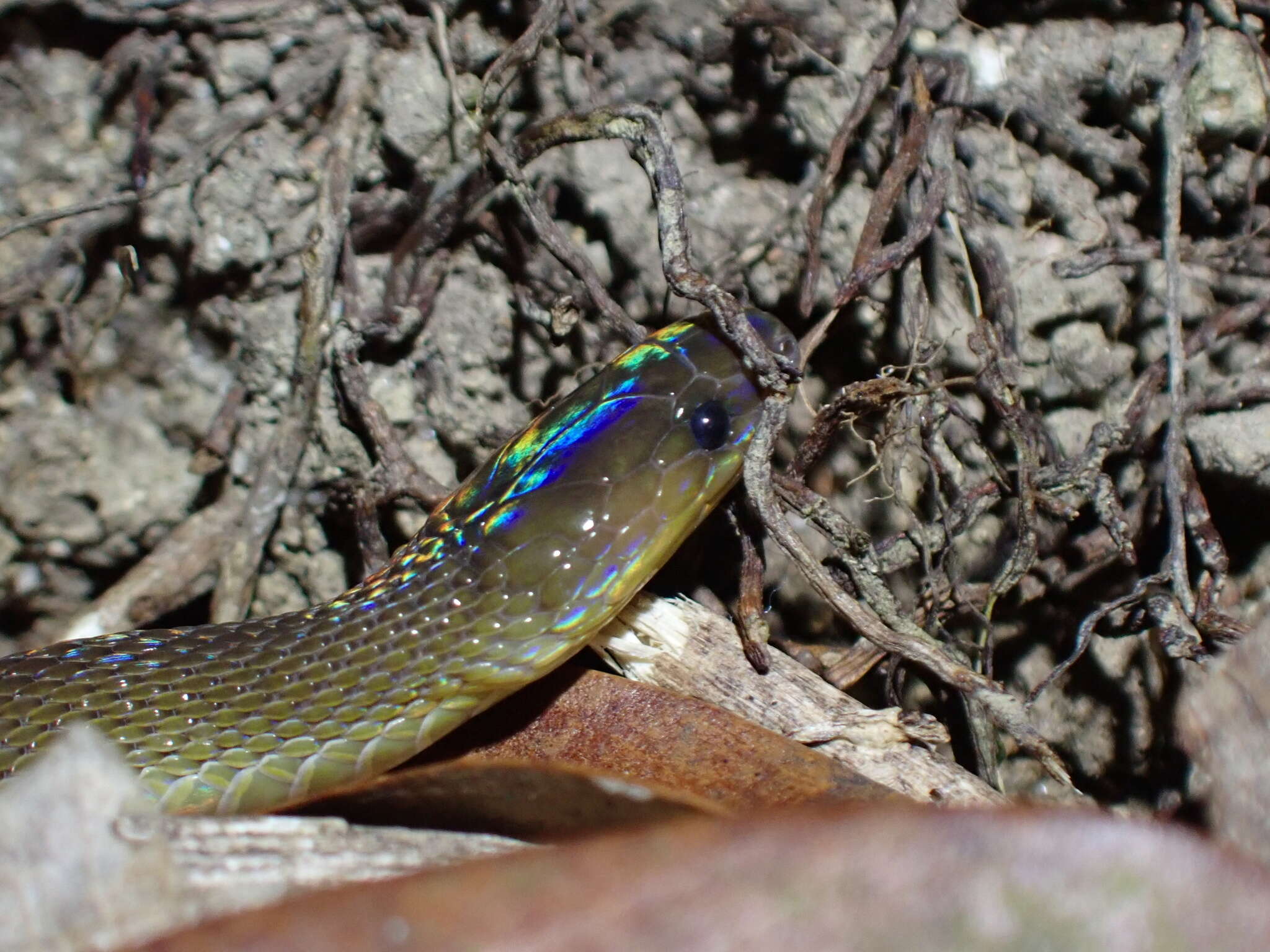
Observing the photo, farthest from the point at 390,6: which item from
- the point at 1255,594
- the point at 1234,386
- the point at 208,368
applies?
the point at 1255,594

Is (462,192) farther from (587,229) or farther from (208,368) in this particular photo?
(208,368)

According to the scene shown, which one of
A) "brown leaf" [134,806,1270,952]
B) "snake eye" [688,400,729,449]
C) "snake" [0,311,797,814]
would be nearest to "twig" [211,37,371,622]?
"snake" [0,311,797,814]

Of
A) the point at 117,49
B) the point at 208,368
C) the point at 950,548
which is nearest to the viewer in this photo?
the point at 950,548

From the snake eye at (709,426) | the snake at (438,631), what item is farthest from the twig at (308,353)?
the snake eye at (709,426)

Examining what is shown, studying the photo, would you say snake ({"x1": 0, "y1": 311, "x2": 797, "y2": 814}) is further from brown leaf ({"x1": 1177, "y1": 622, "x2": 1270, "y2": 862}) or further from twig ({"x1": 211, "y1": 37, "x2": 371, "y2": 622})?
brown leaf ({"x1": 1177, "y1": 622, "x2": 1270, "y2": 862})

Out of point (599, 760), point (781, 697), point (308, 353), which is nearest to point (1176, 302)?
point (781, 697)

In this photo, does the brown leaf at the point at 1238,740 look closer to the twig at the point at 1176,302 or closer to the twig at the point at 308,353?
the twig at the point at 1176,302

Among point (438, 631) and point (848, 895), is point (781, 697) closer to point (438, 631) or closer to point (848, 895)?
point (438, 631)
